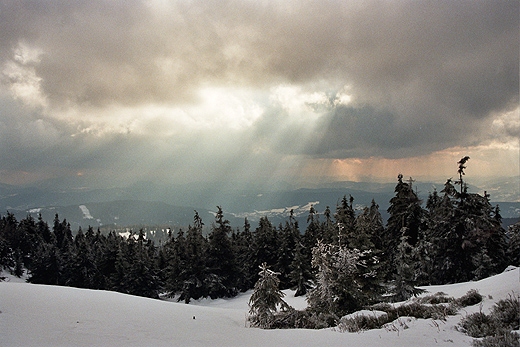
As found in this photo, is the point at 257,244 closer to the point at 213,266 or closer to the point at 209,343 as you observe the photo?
the point at 213,266

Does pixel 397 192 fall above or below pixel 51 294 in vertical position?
above

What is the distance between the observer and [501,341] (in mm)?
5094

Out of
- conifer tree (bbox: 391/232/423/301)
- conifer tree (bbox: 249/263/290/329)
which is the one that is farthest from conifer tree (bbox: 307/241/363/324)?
conifer tree (bbox: 391/232/423/301)

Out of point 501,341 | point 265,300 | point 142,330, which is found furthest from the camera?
point 265,300

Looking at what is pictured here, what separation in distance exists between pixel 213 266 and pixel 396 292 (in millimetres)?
27565

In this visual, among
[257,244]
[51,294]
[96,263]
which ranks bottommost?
[96,263]

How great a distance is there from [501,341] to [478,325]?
4.34 ft

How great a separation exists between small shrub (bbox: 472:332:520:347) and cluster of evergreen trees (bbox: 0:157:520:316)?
24.7ft

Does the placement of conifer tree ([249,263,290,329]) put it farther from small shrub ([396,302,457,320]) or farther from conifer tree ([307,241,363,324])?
small shrub ([396,302,457,320])

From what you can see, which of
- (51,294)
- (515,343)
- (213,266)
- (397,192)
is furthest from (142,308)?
(213,266)

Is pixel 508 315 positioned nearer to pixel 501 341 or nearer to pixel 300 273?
pixel 501 341

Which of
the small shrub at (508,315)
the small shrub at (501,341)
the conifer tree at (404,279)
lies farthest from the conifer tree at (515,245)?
the small shrub at (501,341)

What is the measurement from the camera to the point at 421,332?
6.32m

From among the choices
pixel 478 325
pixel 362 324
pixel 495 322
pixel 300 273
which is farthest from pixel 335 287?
pixel 300 273
